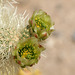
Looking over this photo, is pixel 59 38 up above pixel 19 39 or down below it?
below

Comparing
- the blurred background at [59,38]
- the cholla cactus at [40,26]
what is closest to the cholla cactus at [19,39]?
the cholla cactus at [40,26]

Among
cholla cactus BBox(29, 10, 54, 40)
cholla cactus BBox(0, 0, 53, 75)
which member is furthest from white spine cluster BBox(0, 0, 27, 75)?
cholla cactus BBox(29, 10, 54, 40)

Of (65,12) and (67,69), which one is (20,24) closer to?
(67,69)

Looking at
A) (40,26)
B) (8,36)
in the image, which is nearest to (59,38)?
(40,26)

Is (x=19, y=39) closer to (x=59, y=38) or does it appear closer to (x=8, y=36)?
(x=8, y=36)

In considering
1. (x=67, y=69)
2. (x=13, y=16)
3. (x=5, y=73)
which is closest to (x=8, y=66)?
(x=5, y=73)
